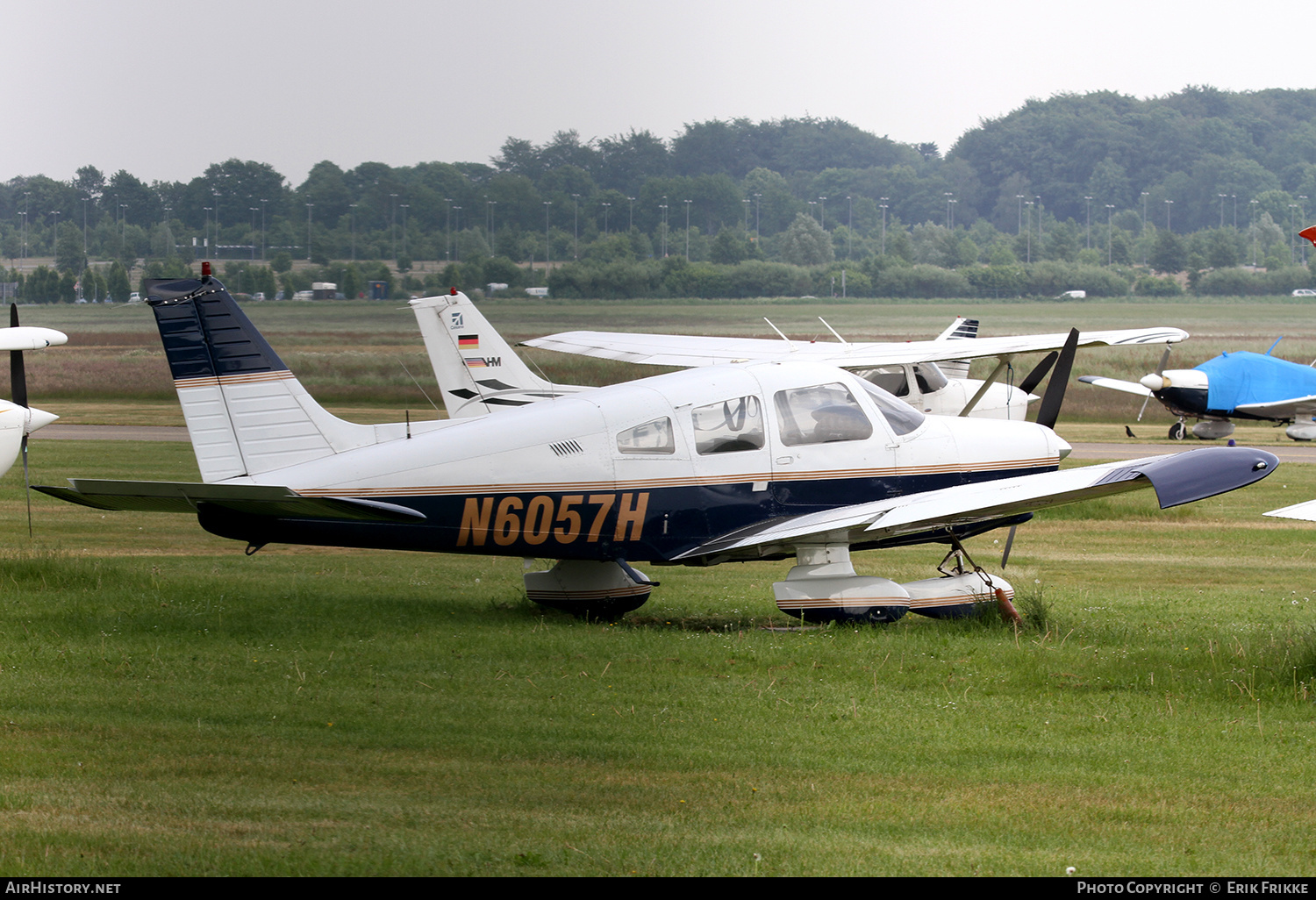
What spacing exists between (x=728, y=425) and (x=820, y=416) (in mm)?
829

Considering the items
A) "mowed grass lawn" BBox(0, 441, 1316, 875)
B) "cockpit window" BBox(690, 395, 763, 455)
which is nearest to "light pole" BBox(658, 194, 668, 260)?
"mowed grass lawn" BBox(0, 441, 1316, 875)

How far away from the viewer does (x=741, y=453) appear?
10.2 meters

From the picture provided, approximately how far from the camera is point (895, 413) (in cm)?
1080

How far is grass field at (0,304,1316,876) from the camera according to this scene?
519 centimetres

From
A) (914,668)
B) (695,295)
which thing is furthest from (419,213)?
(914,668)

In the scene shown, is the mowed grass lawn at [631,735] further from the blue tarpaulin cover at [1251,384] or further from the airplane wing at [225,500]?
the blue tarpaulin cover at [1251,384]

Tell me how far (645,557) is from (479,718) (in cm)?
319

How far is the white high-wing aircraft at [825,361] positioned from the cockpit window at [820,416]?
791cm

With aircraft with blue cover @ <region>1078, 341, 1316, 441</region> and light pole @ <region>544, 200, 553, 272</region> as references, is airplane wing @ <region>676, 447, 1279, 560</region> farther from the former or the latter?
light pole @ <region>544, 200, 553, 272</region>

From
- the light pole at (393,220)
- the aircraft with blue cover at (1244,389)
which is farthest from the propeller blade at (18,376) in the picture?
the light pole at (393,220)

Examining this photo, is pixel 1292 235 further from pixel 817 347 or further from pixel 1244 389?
pixel 817 347

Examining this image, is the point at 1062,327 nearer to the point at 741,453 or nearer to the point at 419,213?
the point at 419,213

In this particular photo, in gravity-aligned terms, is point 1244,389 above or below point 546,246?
below

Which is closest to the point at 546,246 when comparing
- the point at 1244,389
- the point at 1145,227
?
the point at 1244,389
